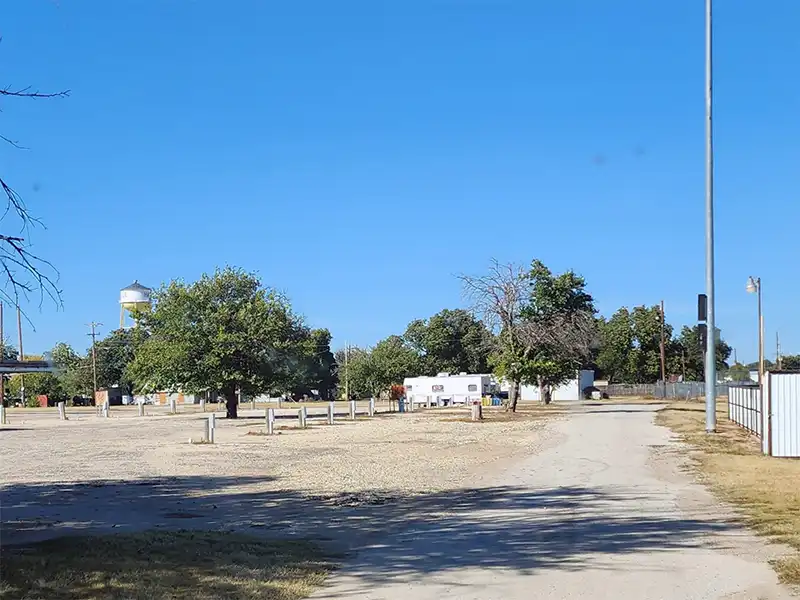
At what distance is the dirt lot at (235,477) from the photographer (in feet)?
41.7

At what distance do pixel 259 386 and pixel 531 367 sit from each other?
15547 mm

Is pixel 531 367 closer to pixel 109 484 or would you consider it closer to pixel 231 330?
pixel 231 330

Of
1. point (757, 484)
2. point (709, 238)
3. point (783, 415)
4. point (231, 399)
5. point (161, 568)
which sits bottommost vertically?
point (231, 399)

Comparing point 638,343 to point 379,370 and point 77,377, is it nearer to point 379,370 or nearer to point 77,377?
point 379,370

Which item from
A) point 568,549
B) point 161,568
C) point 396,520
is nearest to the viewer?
point 161,568

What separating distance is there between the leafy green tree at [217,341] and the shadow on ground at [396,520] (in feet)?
101

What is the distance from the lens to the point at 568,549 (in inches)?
404

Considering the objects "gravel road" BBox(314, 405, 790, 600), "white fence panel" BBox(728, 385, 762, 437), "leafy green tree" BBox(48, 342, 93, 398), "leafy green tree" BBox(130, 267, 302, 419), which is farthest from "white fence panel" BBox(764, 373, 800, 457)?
"leafy green tree" BBox(48, 342, 93, 398)

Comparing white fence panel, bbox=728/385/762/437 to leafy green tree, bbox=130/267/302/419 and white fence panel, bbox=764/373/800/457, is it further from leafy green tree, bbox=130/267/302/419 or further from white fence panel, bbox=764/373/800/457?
leafy green tree, bbox=130/267/302/419

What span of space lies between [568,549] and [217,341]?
129 ft

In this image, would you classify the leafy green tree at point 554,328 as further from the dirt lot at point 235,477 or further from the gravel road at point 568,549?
the gravel road at point 568,549

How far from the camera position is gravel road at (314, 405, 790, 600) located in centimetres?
828

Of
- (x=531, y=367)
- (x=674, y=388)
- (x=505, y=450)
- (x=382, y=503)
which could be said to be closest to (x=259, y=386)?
(x=531, y=367)

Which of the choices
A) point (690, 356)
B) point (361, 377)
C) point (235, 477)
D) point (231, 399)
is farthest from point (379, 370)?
point (235, 477)
